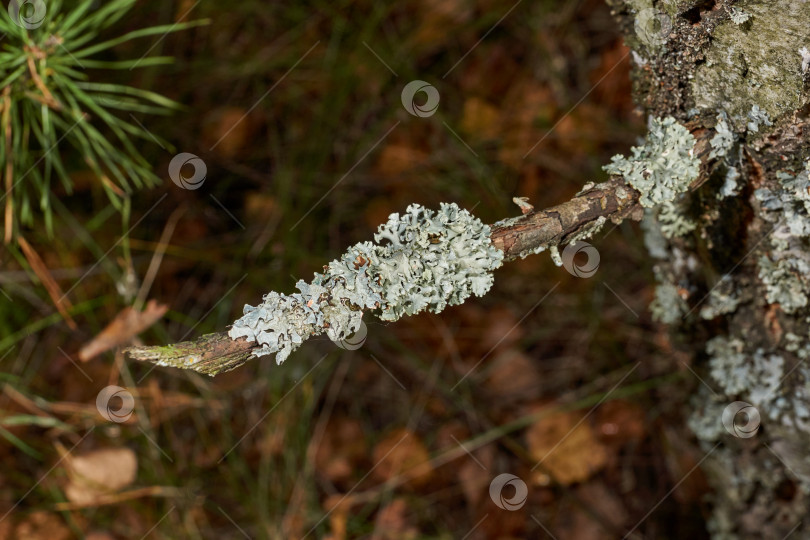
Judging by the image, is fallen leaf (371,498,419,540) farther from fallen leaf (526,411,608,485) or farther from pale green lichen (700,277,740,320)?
pale green lichen (700,277,740,320)

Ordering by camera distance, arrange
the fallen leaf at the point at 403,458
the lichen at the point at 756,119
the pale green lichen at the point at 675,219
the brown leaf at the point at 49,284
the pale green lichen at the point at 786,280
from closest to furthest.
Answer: the lichen at the point at 756,119, the pale green lichen at the point at 786,280, the pale green lichen at the point at 675,219, the brown leaf at the point at 49,284, the fallen leaf at the point at 403,458

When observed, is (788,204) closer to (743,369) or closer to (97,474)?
(743,369)

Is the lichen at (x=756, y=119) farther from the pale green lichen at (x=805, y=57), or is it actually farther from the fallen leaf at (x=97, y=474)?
the fallen leaf at (x=97, y=474)

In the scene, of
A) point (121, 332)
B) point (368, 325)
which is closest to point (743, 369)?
point (368, 325)

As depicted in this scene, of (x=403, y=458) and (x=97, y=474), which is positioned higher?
(x=97, y=474)

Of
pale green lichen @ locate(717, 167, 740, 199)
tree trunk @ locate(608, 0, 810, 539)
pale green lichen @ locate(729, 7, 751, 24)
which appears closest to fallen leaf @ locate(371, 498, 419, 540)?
tree trunk @ locate(608, 0, 810, 539)

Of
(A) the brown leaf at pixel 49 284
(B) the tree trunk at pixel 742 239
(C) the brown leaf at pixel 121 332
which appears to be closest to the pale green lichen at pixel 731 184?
(B) the tree trunk at pixel 742 239
